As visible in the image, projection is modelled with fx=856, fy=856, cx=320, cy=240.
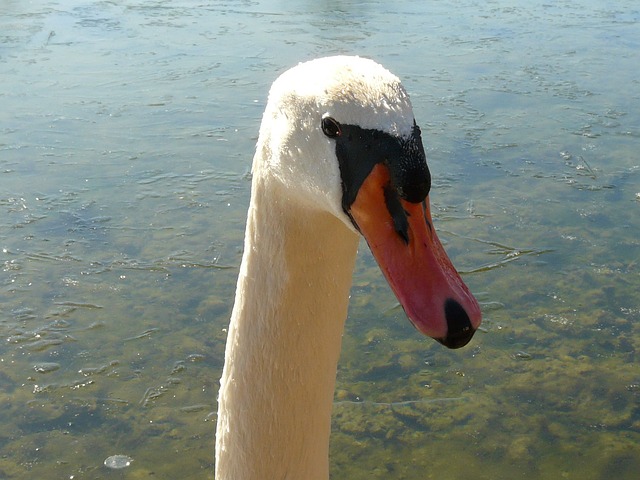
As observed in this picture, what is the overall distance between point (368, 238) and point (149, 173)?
4143 mm

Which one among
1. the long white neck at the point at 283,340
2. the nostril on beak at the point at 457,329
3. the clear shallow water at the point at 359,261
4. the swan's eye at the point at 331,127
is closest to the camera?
the nostril on beak at the point at 457,329

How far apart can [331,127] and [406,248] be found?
25cm

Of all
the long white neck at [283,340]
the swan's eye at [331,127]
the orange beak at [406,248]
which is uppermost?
the swan's eye at [331,127]

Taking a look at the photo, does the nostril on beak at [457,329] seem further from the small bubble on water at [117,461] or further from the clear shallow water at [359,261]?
the small bubble on water at [117,461]

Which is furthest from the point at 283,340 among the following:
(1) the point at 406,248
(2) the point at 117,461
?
(2) the point at 117,461

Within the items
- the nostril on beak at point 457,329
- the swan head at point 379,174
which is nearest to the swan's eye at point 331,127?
the swan head at point 379,174

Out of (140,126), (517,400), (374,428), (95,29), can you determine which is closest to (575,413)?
(517,400)

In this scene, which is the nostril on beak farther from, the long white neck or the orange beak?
the long white neck

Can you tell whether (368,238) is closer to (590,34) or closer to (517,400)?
(517,400)

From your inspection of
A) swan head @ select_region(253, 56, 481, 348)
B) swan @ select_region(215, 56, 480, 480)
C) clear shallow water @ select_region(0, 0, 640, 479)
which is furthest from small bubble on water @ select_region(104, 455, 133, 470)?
swan head @ select_region(253, 56, 481, 348)

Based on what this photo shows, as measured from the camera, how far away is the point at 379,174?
147cm

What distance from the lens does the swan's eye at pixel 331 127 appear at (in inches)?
59.7

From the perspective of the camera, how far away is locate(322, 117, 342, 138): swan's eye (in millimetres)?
1516

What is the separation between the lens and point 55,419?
11.1 ft
